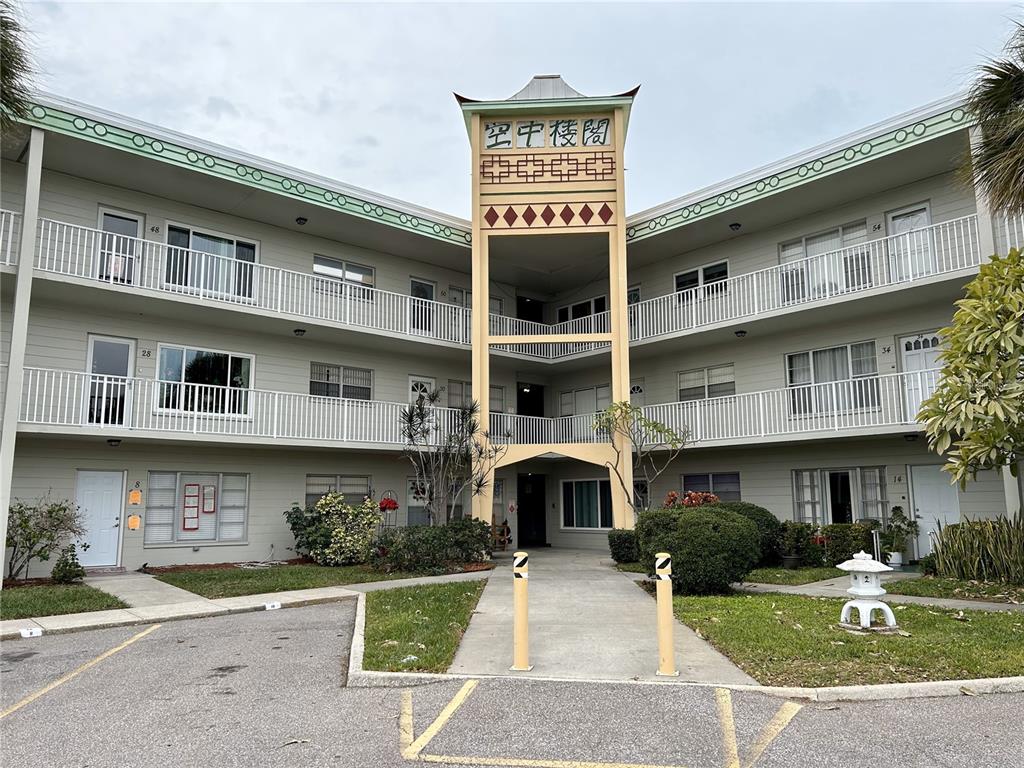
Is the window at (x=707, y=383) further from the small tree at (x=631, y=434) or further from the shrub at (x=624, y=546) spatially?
the shrub at (x=624, y=546)

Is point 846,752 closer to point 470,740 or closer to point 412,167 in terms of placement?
point 470,740

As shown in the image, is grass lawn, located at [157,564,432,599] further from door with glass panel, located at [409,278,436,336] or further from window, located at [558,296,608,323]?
window, located at [558,296,608,323]

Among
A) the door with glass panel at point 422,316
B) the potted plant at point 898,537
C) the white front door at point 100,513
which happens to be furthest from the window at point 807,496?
the white front door at point 100,513

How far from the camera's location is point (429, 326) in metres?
21.0

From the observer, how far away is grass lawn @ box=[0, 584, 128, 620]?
1077 cm

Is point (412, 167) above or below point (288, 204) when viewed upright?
above

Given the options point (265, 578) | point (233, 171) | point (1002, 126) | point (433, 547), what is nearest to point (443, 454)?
point (433, 547)

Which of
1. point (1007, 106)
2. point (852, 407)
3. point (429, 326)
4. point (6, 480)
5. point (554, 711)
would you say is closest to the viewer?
point (554, 711)

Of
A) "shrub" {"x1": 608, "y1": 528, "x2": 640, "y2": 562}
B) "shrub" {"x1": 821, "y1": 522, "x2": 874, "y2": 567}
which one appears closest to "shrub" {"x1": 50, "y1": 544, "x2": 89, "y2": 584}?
"shrub" {"x1": 608, "y1": 528, "x2": 640, "y2": 562}

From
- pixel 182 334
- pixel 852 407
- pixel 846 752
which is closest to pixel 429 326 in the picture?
pixel 182 334

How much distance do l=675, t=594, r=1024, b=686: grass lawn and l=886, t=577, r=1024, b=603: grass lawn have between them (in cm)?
158

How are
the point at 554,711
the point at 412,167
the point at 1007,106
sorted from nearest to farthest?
the point at 554,711 < the point at 1007,106 < the point at 412,167

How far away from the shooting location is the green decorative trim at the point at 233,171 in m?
14.2

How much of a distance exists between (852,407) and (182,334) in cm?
1628
